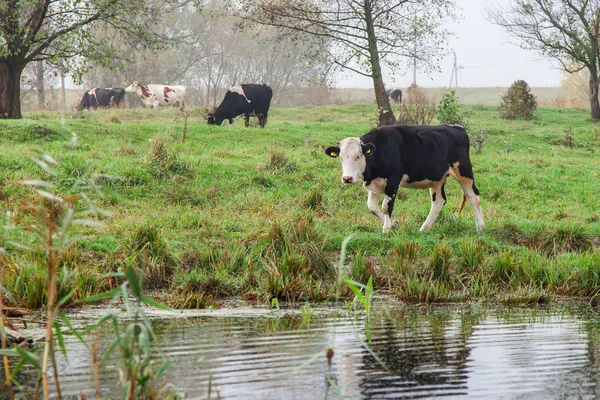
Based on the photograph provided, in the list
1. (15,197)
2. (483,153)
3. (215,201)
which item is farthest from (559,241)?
(483,153)

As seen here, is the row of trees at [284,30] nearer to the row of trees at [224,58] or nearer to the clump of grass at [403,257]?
the clump of grass at [403,257]

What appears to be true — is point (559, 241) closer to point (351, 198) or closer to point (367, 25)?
point (351, 198)

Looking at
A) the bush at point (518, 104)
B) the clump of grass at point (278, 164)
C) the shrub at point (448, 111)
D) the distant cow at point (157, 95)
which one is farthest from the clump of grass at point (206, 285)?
the distant cow at point (157, 95)

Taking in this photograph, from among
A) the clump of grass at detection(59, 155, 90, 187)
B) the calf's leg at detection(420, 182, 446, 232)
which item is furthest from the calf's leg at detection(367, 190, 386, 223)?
the clump of grass at detection(59, 155, 90, 187)

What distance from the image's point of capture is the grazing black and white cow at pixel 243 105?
26.2 metres

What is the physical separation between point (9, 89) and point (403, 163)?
14.3m

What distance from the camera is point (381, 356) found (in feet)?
19.0

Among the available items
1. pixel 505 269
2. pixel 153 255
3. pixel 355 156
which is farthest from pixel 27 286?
pixel 355 156

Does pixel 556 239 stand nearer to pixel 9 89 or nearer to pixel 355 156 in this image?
pixel 355 156

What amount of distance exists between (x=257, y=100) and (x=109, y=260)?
17802 millimetres

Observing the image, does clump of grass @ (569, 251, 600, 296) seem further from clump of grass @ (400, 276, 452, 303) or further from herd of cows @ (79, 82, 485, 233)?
herd of cows @ (79, 82, 485, 233)

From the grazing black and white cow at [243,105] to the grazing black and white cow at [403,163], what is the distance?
13682mm

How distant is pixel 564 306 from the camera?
849 centimetres

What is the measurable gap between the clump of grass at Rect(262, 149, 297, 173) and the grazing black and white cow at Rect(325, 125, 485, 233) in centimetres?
376
